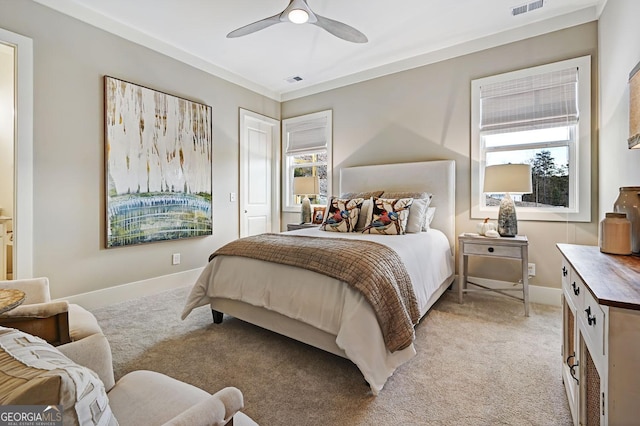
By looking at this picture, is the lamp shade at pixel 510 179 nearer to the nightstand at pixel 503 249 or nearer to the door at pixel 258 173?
the nightstand at pixel 503 249

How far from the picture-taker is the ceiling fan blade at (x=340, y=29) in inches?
99.8

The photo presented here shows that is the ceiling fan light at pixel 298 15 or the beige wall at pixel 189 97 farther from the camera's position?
the beige wall at pixel 189 97

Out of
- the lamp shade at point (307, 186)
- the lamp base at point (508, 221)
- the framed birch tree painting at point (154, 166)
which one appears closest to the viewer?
the lamp base at point (508, 221)

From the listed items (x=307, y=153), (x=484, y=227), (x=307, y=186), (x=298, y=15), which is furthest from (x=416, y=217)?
(x=307, y=153)

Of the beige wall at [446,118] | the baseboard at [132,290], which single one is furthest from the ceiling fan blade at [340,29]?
the baseboard at [132,290]

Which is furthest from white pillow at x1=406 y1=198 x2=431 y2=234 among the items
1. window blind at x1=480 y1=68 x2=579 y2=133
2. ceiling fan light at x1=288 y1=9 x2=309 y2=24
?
ceiling fan light at x1=288 y1=9 x2=309 y2=24

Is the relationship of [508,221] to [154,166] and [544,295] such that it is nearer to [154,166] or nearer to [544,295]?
[544,295]

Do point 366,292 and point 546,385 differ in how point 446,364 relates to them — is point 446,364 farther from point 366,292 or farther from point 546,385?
point 366,292

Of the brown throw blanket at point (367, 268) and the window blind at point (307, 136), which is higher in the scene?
the window blind at point (307, 136)

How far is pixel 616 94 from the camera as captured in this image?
2326 mm

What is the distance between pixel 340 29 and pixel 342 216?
1734 millimetres

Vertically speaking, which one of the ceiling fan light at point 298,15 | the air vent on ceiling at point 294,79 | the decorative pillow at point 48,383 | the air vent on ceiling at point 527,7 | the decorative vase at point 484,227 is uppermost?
the air vent on ceiling at point 294,79

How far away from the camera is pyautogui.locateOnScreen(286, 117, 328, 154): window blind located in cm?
470

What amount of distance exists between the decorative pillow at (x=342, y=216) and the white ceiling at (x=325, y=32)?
1.88m
